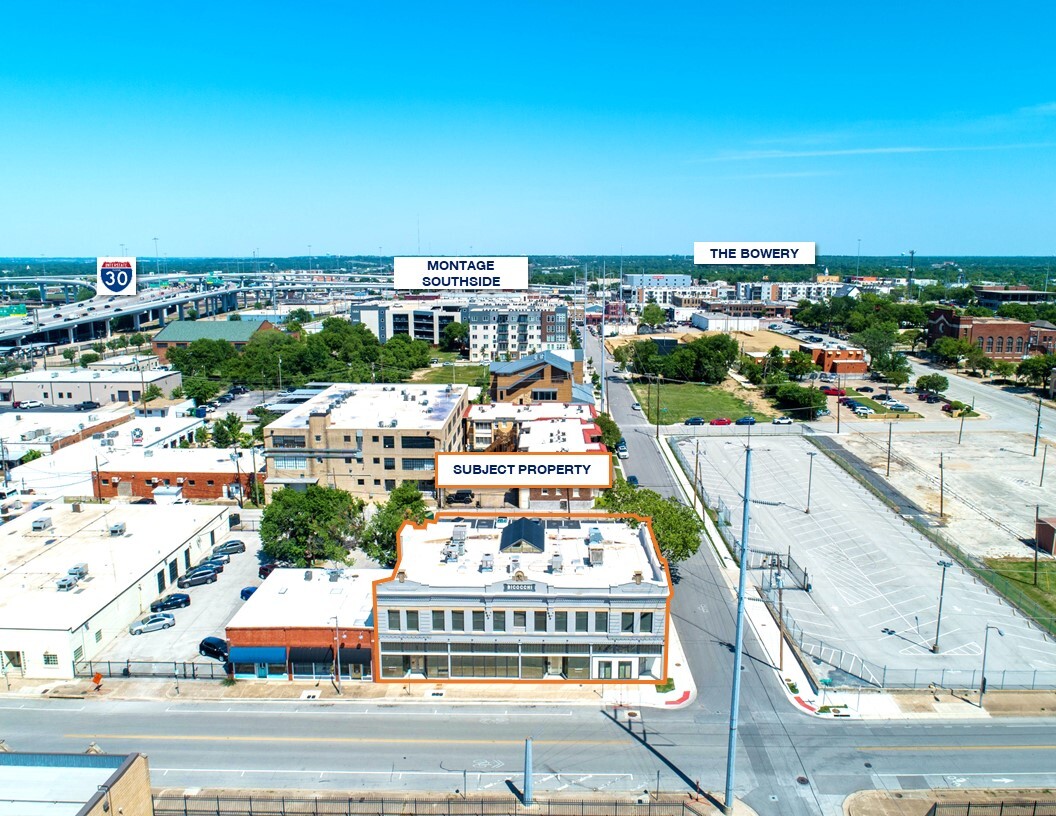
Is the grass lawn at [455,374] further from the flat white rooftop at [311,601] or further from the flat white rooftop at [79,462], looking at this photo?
the flat white rooftop at [311,601]

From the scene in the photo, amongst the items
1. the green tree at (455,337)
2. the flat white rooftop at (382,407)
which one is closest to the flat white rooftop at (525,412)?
the flat white rooftop at (382,407)

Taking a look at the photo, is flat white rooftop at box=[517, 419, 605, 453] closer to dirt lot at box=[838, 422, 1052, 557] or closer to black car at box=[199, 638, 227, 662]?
black car at box=[199, 638, 227, 662]

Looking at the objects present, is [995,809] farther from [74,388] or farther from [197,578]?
[74,388]

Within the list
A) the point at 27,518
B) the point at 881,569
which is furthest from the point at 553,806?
the point at 27,518

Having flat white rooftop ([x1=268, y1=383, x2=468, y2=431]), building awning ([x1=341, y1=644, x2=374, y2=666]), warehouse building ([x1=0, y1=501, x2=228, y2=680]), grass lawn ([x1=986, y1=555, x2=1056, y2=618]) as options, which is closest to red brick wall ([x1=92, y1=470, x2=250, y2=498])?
flat white rooftop ([x1=268, y1=383, x2=468, y2=431])

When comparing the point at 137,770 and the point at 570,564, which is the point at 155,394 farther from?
the point at 137,770

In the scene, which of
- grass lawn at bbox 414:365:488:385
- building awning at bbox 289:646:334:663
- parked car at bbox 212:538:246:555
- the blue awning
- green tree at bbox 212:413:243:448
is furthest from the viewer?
grass lawn at bbox 414:365:488:385
